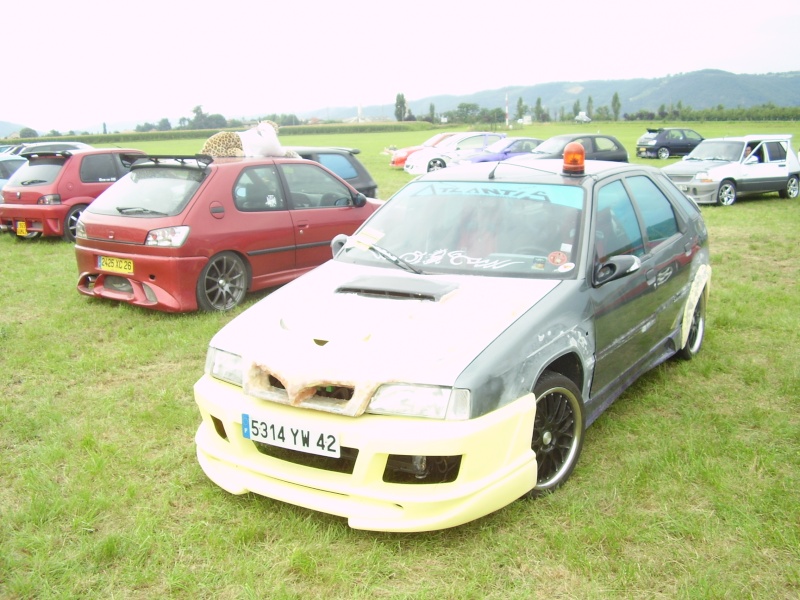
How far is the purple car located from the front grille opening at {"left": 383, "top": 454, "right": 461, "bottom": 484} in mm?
18691

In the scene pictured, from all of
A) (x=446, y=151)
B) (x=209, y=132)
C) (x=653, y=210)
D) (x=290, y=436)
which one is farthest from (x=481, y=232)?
(x=209, y=132)

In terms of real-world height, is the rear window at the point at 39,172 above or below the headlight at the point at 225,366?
above

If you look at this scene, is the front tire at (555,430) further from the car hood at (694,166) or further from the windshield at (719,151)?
the windshield at (719,151)

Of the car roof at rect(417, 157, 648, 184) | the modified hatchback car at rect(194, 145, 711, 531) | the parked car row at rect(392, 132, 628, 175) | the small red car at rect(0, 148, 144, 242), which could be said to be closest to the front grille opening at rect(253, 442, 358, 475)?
the modified hatchback car at rect(194, 145, 711, 531)

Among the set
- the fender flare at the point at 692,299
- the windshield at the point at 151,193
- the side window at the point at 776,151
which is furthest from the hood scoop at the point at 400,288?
the side window at the point at 776,151

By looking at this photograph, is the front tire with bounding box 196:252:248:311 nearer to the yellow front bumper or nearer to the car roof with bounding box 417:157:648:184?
the car roof with bounding box 417:157:648:184

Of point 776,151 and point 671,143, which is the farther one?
point 671,143

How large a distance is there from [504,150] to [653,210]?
17.5 meters

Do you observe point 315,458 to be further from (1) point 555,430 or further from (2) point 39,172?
(2) point 39,172

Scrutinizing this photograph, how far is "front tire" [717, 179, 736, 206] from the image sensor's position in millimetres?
14953

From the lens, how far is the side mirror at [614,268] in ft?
12.5

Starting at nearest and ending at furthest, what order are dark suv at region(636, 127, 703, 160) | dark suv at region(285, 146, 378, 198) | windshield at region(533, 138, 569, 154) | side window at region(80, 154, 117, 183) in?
dark suv at region(285, 146, 378, 198)
side window at region(80, 154, 117, 183)
windshield at region(533, 138, 569, 154)
dark suv at region(636, 127, 703, 160)

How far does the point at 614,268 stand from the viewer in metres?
3.85

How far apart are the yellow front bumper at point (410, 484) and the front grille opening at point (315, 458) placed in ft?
0.20
